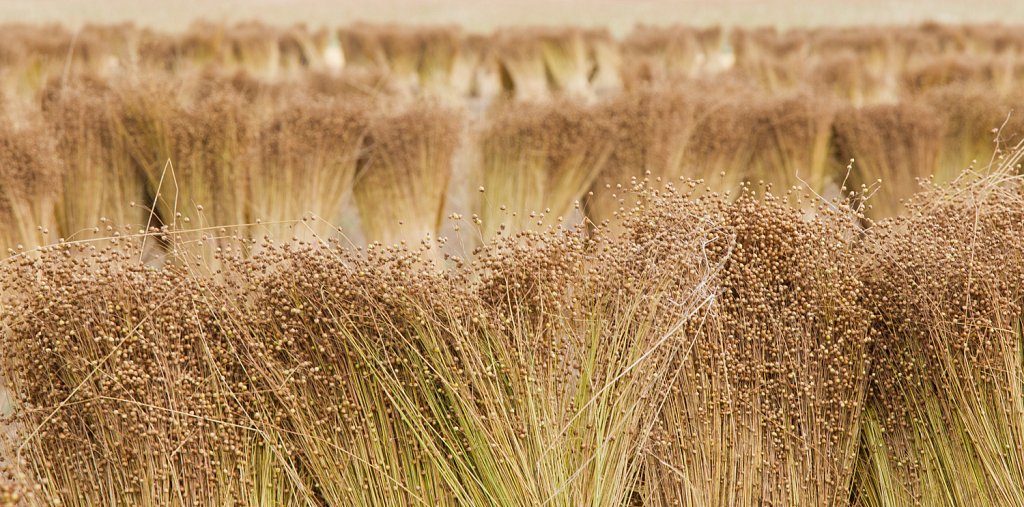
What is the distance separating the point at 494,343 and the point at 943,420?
961mm

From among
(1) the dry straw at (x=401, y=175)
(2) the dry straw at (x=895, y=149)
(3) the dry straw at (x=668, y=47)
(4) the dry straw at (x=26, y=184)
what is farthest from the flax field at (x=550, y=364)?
(3) the dry straw at (x=668, y=47)

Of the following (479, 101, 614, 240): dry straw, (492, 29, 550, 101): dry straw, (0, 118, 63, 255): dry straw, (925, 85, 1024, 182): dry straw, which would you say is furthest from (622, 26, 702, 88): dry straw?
(0, 118, 63, 255): dry straw

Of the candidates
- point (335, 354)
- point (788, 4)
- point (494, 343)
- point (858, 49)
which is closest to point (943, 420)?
point (494, 343)

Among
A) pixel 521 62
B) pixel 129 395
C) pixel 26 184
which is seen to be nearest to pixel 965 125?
pixel 521 62

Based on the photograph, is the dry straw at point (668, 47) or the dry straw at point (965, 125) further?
the dry straw at point (668, 47)

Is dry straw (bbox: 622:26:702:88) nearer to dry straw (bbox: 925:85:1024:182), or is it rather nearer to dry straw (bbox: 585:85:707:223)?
dry straw (bbox: 925:85:1024:182)

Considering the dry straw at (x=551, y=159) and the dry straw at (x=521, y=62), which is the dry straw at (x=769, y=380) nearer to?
the dry straw at (x=551, y=159)

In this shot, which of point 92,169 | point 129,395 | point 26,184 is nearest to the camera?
point 129,395

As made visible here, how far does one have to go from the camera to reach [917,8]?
39.4ft

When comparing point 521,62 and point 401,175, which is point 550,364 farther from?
point 521,62

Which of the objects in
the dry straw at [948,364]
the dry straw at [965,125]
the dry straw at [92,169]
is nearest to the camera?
the dry straw at [948,364]

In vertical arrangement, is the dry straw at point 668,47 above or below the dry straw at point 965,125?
above

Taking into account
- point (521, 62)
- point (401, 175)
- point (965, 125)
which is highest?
point (521, 62)

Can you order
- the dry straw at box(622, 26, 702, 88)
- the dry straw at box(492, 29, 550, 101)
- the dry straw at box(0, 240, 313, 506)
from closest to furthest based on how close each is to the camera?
the dry straw at box(0, 240, 313, 506) < the dry straw at box(492, 29, 550, 101) < the dry straw at box(622, 26, 702, 88)
